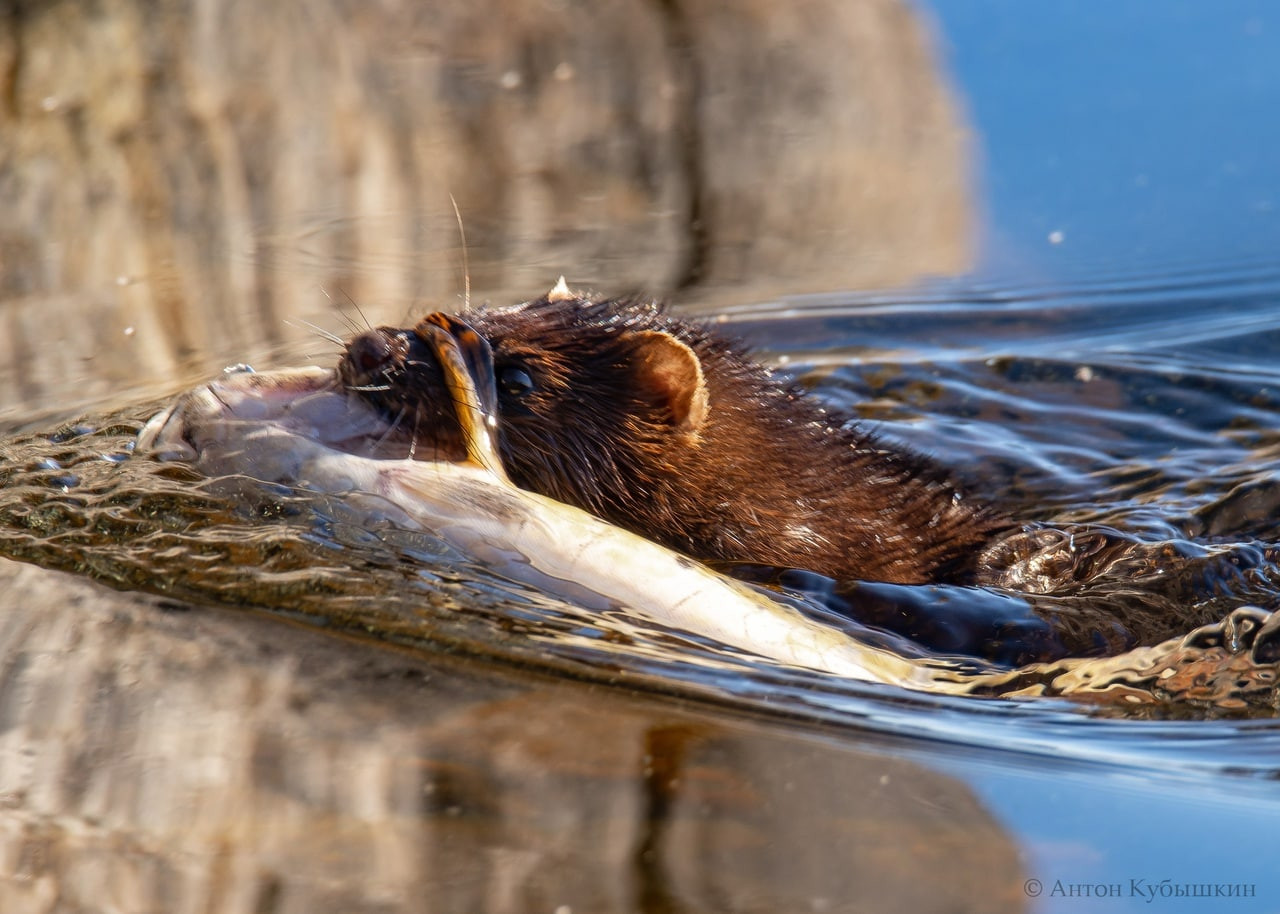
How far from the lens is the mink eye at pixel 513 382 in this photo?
361 centimetres

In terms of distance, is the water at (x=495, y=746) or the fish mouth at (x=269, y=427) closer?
the water at (x=495, y=746)

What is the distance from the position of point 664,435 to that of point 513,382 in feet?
1.25

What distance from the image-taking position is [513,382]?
361 cm

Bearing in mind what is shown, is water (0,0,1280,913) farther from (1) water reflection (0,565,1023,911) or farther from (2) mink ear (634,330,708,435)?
(2) mink ear (634,330,708,435)

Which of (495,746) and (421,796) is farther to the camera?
(495,746)

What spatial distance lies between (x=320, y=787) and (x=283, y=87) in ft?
16.5

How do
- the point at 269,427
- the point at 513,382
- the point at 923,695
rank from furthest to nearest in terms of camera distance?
1. the point at 513,382
2. the point at 269,427
3. the point at 923,695

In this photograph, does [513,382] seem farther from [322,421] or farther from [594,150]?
[594,150]

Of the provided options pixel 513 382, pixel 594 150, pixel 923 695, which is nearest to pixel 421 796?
pixel 923 695

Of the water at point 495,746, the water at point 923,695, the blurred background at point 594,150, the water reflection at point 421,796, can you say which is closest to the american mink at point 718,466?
the water at point 495,746

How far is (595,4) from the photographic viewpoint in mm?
7578

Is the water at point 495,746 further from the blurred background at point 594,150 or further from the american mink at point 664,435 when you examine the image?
the blurred background at point 594,150

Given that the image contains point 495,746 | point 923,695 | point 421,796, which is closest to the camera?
point 421,796

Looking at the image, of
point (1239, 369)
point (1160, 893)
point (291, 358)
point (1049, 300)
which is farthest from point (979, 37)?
point (1160, 893)
